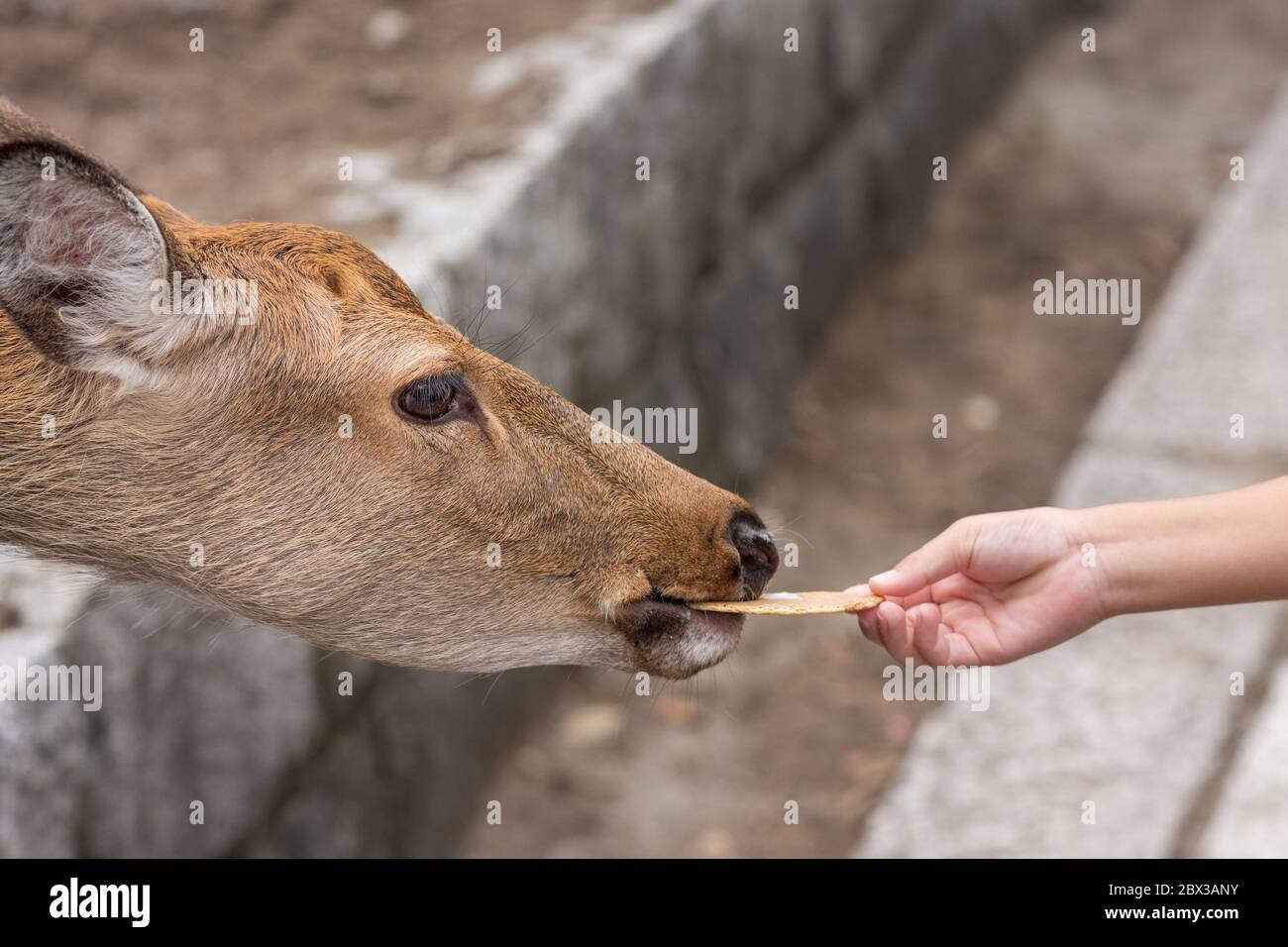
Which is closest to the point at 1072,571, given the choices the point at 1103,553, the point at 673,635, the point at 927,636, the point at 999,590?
the point at 1103,553

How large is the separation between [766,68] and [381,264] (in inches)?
146

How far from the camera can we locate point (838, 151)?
22.8 feet

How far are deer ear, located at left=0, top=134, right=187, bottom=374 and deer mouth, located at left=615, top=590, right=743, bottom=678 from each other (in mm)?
977

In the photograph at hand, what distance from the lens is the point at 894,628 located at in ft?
9.34

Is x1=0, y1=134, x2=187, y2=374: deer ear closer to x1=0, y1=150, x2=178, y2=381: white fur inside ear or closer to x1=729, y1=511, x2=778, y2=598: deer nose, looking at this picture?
x1=0, y1=150, x2=178, y2=381: white fur inside ear

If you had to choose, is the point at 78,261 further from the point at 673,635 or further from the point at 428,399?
the point at 673,635

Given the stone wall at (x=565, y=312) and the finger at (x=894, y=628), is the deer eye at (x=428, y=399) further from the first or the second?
the finger at (x=894, y=628)

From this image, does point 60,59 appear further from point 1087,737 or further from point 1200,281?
point 1200,281

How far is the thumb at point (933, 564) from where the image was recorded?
280cm

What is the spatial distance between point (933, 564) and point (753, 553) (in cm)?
36

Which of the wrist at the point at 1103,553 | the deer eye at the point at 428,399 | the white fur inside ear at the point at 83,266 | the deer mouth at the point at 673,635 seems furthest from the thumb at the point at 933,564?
the white fur inside ear at the point at 83,266

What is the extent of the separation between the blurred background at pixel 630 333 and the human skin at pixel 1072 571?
1.21 metres

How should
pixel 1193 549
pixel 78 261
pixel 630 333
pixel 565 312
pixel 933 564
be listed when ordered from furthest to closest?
pixel 630 333, pixel 565 312, pixel 933 564, pixel 1193 549, pixel 78 261

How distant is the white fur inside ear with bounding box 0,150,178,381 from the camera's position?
227 cm
